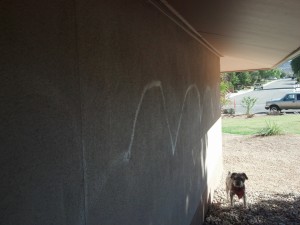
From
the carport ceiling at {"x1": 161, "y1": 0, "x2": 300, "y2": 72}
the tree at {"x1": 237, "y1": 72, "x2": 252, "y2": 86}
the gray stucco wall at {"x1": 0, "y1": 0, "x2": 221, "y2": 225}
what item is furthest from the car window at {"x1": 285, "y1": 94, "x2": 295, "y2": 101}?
the tree at {"x1": 237, "y1": 72, "x2": 252, "y2": 86}

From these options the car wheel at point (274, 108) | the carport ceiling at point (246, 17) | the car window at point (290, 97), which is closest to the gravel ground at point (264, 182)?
the carport ceiling at point (246, 17)

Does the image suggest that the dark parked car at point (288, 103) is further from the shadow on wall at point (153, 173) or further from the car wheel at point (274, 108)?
the shadow on wall at point (153, 173)

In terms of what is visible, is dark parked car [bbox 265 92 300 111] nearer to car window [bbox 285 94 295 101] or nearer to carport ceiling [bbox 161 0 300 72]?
car window [bbox 285 94 295 101]

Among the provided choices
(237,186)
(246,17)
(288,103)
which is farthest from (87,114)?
(288,103)

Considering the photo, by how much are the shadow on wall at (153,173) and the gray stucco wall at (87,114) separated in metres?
0.01

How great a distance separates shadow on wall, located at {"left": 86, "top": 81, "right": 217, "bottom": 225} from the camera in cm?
261

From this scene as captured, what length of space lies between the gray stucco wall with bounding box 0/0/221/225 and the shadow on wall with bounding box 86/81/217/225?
0.04 feet

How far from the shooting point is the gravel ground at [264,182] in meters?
7.59

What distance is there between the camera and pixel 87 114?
2.30 meters

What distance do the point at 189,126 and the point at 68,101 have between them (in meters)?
3.89

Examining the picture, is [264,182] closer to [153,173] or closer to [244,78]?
[153,173]

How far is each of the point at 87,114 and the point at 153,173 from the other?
1596 mm

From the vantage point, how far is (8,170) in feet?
5.09

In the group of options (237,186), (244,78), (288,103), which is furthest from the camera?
(244,78)
